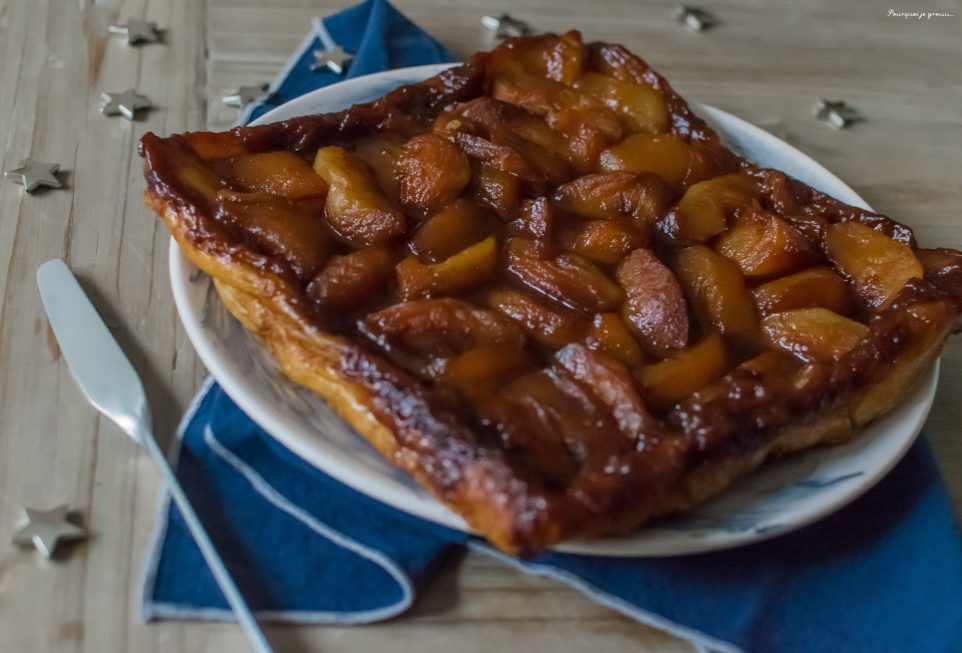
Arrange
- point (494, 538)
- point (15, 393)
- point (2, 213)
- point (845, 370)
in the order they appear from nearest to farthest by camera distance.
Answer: point (494, 538) < point (845, 370) < point (15, 393) < point (2, 213)

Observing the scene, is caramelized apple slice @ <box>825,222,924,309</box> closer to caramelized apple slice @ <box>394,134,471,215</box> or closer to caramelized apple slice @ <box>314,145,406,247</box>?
caramelized apple slice @ <box>394,134,471,215</box>

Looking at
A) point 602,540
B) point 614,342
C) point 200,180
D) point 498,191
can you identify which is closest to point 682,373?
point 614,342

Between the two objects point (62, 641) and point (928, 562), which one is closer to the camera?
point (62, 641)

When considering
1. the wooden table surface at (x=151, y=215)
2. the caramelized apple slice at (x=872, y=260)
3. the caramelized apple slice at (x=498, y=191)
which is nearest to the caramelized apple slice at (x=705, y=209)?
the caramelized apple slice at (x=872, y=260)

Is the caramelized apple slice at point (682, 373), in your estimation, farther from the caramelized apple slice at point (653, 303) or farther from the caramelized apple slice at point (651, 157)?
the caramelized apple slice at point (651, 157)

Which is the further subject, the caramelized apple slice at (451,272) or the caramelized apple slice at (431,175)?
the caramelized apple slice at (431,175)

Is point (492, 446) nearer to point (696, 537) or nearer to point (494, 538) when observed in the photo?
point (494, 538)

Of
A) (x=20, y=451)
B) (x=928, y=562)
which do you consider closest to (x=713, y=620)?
(x=928, y=562)
